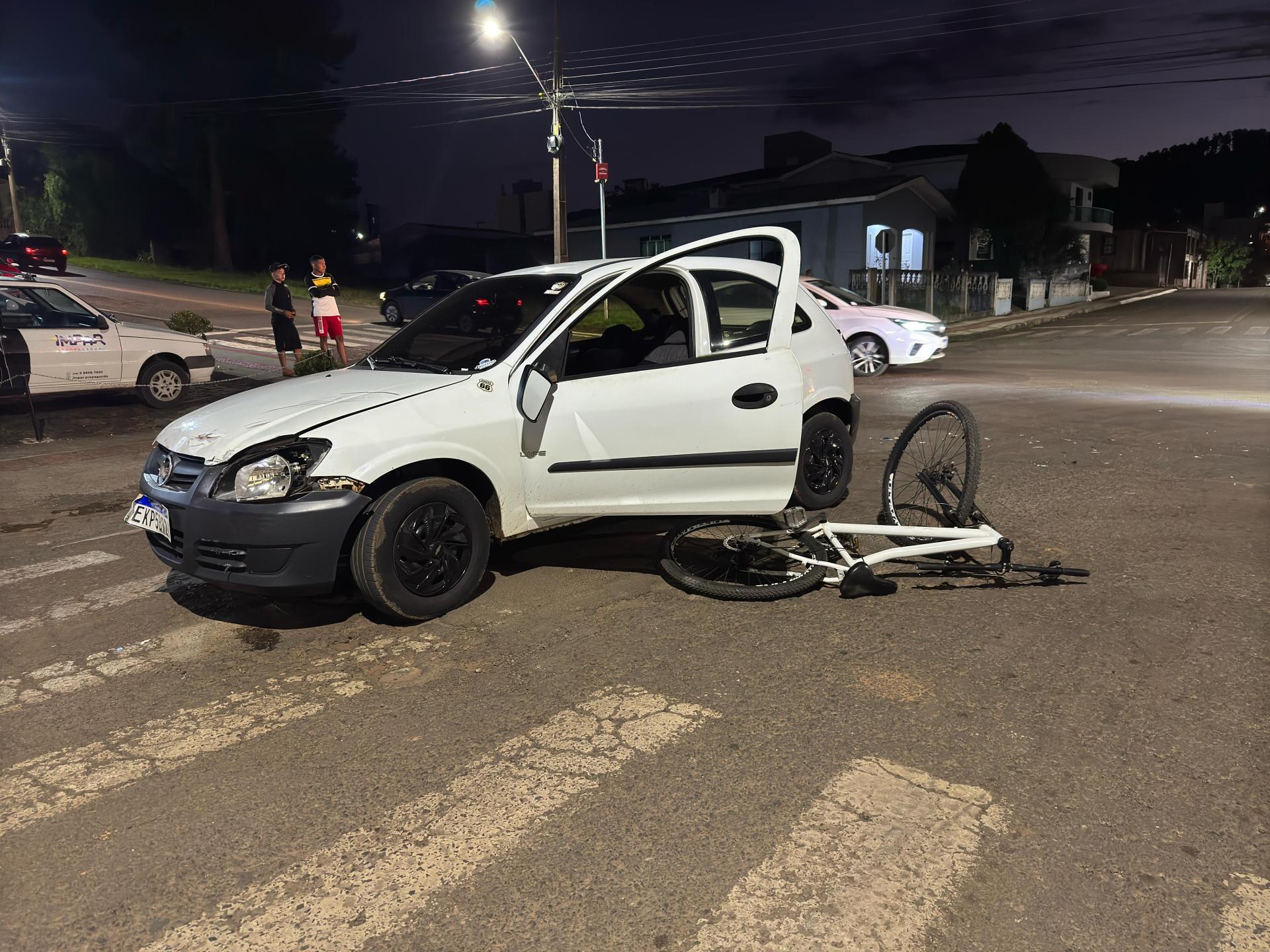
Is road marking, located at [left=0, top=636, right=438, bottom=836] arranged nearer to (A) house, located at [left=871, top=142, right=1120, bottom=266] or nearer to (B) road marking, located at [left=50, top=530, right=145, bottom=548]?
(B) road marking, located at [left=50, top=530, right=145, bottom=548]

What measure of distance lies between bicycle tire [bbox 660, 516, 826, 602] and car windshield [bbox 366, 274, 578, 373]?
1.47 meters

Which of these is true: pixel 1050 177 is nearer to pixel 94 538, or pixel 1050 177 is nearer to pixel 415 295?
pixel 415 295

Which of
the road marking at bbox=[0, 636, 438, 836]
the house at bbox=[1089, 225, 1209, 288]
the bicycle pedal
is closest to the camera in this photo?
the road marking at bbox=[0, 636, 438, 836]

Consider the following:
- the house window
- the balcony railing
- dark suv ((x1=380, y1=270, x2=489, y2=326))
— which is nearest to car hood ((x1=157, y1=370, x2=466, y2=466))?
dark suv ((x1=380, y1=270, x2=489, y2=326))

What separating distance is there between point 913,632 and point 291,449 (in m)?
3.04

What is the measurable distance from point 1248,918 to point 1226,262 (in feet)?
350

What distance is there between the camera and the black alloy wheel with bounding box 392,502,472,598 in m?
4.49

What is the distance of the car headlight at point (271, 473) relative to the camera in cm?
424

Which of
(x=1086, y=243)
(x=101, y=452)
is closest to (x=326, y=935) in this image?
(x=101, y=452)

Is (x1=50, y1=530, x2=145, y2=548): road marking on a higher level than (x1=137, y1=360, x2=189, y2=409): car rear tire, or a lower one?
lower

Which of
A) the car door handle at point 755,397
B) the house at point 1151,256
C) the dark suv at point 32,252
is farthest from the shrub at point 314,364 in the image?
the house at point 1151,256

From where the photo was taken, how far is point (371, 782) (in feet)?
10.6

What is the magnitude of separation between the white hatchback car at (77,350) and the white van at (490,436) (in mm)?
7825

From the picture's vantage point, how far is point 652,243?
134 feet
